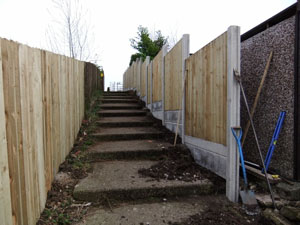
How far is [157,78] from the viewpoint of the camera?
5766 millimetres

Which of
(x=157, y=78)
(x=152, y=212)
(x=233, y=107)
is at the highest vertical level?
(x=157, y=78)

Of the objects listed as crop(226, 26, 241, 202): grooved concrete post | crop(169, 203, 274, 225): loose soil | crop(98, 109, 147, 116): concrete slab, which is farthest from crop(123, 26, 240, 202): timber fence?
crop(98, 109, 147, 116): concrete slab

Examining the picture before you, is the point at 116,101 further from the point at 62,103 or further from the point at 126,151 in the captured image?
the point at 62,103

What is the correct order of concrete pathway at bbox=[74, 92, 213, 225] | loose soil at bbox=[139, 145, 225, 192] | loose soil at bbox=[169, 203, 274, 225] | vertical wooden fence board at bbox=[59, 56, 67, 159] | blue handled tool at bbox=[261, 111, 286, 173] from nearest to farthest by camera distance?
1. loose soil at bbox=[169, 203, 274, 225]
2. concrete pathway at bbox=[74, 92, 213, 225]
3. blue handled tool at bbox=[261, 111, 286, 173]
4. loose soil at bbox=[139, 145, 225, 192]
5. vertical wooden fence board at bbox=[59, 56, 67, 159]

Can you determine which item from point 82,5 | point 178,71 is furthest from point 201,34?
point 178,71

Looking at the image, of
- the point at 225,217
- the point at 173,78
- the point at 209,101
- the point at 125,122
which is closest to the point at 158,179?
the point at 225,217

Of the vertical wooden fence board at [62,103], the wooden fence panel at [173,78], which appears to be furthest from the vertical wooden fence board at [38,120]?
the wooden fence panel at [173,78]

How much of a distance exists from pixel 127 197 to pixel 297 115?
2.23 m

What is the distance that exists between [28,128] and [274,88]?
2.93m

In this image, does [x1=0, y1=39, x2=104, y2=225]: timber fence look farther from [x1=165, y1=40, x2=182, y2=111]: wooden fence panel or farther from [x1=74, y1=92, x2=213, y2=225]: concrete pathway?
[x1=165, y1=40, x2=182, y2=111]: wooden fence panel

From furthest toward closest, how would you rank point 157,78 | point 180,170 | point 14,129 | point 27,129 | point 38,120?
point 157,78
point 180,170
point 38,120
point 27,129
point 14,129

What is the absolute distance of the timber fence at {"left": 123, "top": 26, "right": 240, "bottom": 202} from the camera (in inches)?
99.4

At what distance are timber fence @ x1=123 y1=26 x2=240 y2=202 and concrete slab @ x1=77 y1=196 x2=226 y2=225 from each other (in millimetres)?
405

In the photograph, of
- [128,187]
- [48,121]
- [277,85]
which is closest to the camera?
[48,121]
